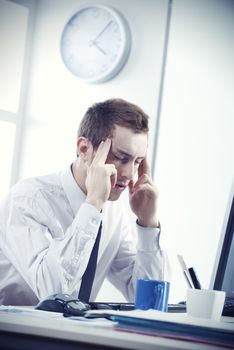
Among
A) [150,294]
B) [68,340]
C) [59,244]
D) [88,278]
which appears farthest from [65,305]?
[88,278]

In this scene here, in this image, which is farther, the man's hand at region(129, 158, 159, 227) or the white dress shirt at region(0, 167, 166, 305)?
the man's hand at region(129, 158, 159, 227)

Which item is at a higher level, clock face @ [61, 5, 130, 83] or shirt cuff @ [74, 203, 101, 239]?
clock face @ [61, 5, 130, 83]

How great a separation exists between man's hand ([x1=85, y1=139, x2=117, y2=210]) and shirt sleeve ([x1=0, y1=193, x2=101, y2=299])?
6 cm

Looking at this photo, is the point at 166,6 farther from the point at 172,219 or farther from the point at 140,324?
the point at 140,324

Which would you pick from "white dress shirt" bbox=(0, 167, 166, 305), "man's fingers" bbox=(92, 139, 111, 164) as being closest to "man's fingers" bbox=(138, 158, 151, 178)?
"white dress shirt" bbox=(0, 167, 166, 305)

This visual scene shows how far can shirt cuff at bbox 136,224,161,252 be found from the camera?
2.01 metres

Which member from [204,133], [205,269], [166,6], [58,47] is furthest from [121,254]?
[58,47]

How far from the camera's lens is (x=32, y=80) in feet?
13.7

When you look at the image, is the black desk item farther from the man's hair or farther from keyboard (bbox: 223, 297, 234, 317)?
the man's hair

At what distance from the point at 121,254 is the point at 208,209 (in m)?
1.03

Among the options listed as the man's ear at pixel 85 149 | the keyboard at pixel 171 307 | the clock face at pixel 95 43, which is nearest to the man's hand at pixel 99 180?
the man's ear at pixel 85 149

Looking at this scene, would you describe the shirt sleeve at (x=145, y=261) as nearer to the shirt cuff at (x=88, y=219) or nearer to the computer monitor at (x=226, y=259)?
the shirt cuff at (x=88, y=219)

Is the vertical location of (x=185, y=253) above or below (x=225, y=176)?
below

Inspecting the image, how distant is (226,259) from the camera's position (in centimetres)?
148
